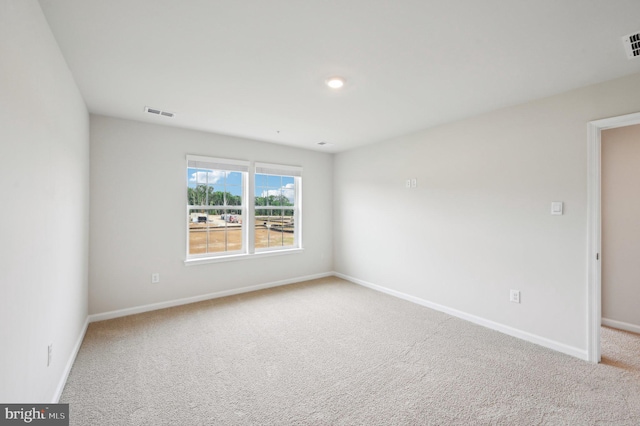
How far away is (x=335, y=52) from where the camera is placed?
2.05m

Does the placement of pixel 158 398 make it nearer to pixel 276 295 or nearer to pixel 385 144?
pixel 276 295

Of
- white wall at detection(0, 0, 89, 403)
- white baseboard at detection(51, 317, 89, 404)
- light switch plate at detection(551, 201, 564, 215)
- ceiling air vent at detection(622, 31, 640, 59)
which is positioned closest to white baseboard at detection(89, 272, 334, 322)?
white baseboard at detection(51, 317, 89, 404)

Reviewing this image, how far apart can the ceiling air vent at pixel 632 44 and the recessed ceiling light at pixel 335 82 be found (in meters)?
1.95

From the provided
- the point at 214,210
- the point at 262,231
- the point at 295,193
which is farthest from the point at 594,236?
the point at 214,210

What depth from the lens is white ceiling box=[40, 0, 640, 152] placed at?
1636mm

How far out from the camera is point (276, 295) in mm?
4430

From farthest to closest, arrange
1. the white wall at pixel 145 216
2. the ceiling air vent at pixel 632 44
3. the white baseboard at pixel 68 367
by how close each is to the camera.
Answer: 1. the white wall at pixel 145 216
2. the white baseboard at pixel 68 367
3. the ceiling air vent at pixel 632 44

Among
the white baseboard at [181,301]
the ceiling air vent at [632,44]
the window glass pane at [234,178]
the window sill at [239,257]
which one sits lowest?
the white baseboard at [181,301]

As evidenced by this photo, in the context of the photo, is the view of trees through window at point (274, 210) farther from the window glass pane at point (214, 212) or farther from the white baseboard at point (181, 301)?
the white baseboard at point (181, 301)

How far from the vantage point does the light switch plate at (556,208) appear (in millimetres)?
2754

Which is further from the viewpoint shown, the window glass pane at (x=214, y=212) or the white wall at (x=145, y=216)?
the window glass pane at (x=214, y=212)

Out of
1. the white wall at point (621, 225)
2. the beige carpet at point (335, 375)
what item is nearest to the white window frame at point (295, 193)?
the beige carpet at point (335, 375)

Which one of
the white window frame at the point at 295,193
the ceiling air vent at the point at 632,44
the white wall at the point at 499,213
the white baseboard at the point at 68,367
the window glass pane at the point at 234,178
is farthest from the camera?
the white window frame at the point at 295,193

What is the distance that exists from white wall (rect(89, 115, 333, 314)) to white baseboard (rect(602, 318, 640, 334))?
4.68m
